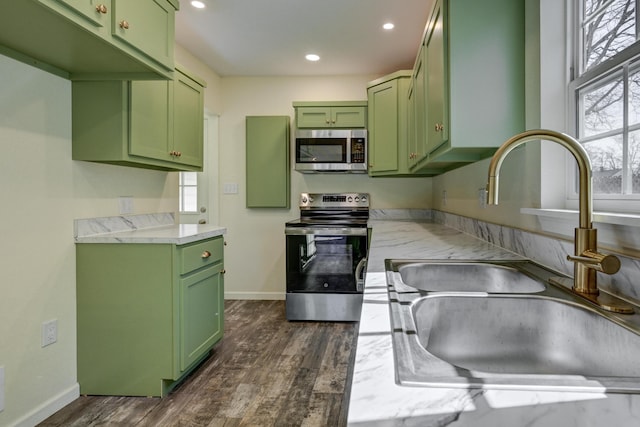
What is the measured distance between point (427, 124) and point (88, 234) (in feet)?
6.66

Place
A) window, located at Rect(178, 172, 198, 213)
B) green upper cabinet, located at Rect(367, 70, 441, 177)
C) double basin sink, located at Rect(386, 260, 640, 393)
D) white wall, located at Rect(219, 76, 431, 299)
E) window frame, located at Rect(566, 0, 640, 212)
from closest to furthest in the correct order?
1. double basin sink, located at Rect(386, 260, 640, 393)
2. window frame, located at Rect(566, 0, 640, 212)
3. green upper cabinet, located at Rect(367, 70, 441, 177)
4. white wall, located at Rect(219, 76, 431, 299)
5. window, located at Rect(178, 172, 198, 213)

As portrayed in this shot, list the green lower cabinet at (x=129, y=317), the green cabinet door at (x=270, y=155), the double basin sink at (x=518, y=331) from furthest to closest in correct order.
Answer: the green cabinet door at (x=270, y=155), the green lower cabinet at (x=129, y=317), the double basin sink at (x=518, y=331)

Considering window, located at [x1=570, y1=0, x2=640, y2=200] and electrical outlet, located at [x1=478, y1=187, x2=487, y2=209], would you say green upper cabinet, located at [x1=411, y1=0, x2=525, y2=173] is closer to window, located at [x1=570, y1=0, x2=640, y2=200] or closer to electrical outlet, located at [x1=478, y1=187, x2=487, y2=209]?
window, located at [x1=570, y1=0, x2=640, y2=200]

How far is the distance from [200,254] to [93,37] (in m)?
1.20

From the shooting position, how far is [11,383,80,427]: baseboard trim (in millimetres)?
1650

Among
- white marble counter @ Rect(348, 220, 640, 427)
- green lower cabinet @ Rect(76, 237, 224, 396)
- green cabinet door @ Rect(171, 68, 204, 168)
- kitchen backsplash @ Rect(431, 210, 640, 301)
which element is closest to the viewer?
white marble counter @ Rect(348, 220, 640, 427)

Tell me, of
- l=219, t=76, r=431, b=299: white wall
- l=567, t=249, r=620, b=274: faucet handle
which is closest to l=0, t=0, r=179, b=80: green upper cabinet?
l=567, t=249, r=620, b=274: faucet handle

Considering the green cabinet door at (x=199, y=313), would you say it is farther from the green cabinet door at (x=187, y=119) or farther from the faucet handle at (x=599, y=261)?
the faucet handle at (x=599, y=261)

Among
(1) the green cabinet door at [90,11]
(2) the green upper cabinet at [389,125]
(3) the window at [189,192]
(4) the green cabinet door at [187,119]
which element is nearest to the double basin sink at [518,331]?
(1) the green cabinet door at [90,11]

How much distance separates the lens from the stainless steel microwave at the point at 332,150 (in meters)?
3.45

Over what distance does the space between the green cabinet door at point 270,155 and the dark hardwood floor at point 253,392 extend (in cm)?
151

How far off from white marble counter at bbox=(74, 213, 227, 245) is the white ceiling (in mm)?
1519

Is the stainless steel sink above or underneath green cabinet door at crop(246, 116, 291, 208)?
underneath

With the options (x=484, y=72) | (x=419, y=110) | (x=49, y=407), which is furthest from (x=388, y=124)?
(x=49, y=407)
